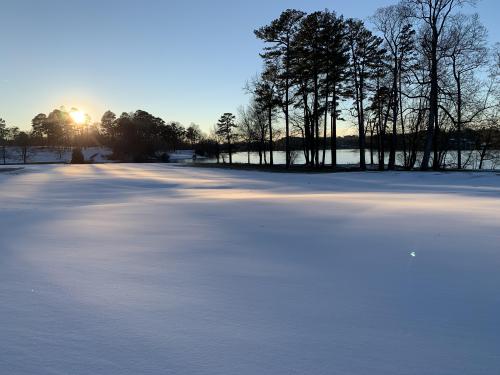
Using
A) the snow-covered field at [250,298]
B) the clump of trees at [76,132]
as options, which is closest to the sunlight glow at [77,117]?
the clump of trees at [76,132]

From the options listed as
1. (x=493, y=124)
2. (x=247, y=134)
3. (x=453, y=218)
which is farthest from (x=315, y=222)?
(x=247, y=134)

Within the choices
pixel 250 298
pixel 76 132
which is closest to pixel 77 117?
pixel 76 132

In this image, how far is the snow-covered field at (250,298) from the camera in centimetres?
228

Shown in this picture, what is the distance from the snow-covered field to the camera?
2.28 metres

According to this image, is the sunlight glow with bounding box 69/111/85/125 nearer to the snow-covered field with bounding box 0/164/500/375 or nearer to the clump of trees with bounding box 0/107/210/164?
the clump of trees with bounding box 0/107/210/164

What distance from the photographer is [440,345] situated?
247 cm

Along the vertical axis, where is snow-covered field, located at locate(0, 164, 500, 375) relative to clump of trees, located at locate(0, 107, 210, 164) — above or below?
below

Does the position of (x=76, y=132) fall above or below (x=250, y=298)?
above

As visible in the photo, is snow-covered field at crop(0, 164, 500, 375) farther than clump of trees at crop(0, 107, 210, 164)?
No

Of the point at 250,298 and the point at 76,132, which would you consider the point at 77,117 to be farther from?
the point at 250,298

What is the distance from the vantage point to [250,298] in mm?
3211

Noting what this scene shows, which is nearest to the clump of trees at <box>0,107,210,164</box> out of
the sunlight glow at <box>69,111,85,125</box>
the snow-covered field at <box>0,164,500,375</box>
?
the sunlight glow at <box>69,111,85,125</box>

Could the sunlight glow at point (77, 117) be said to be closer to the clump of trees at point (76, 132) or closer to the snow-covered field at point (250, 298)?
the clump of trees at point (76, 132)

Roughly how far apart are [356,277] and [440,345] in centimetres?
134
